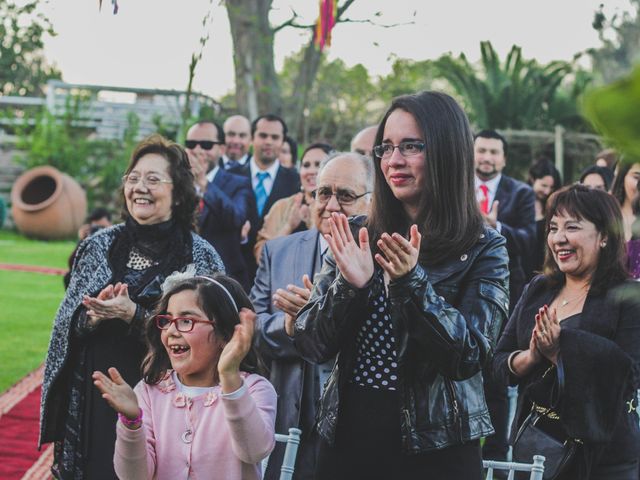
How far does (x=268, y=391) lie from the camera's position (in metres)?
3.18

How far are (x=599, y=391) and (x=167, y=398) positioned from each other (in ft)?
4.98

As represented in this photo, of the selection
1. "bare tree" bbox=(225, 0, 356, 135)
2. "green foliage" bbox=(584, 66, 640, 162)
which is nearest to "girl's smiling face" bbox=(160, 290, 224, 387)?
"green foliage" bbox=(584, 66, 640, 162)

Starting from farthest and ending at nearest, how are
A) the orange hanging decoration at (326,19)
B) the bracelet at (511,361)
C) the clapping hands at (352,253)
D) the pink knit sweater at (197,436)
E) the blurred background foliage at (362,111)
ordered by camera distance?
the blurred background foliage at (362,111), the orange hanging decoration at (326,19), the bracelet at (511,361), the pink knit sweater at (197,436), the clapping hands at (352,253)

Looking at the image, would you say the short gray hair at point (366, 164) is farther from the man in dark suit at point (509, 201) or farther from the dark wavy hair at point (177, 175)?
the man in dark suit at point (509, 201)

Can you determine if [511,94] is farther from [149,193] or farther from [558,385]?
[558,385]

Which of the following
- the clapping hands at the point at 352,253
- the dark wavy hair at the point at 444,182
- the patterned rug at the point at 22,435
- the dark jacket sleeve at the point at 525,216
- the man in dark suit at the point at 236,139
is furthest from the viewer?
the man in dark suit at the point at 236,139

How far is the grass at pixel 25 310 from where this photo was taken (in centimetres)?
951

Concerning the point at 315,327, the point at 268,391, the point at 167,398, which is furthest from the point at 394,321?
the point at 167,398

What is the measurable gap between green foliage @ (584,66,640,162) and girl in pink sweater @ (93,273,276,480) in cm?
221

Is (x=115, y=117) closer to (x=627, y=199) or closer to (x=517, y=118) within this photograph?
(x=517, y=118)

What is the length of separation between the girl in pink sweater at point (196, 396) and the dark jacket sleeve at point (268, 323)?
16.0 inches

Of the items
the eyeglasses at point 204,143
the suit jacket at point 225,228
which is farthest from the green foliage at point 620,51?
the eyeglasses at point 204,143

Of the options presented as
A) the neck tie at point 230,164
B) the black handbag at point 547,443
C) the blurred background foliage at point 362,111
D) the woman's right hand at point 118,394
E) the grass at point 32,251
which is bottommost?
the grass at point 32,251

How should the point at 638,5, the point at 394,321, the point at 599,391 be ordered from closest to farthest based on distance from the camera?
the point at 638,5 → the point at 394,321 → the point at 599,391
